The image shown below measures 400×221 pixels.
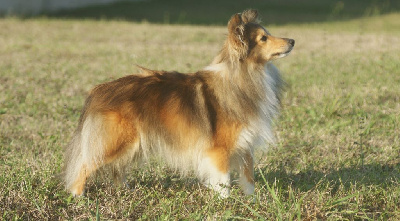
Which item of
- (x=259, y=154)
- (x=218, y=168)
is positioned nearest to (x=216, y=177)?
(x=218, y=168)

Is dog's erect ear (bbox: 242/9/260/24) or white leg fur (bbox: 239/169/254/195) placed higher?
dog's erect ear (bbox: 242/9/260/24)

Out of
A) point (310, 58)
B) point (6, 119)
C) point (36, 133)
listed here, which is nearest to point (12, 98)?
point (6, 119)

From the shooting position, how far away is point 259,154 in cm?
542

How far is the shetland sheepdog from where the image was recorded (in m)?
4.10

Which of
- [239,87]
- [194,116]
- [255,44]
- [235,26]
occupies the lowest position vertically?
[194,116]

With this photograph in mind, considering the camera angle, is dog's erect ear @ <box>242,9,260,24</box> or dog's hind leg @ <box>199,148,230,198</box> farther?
dog's erect ear @ <box>242,9,260,24</box>

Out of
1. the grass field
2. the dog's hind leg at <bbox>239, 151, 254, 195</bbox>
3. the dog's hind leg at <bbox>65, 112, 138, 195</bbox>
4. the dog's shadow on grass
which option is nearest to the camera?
the grass field

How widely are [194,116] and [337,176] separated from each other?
1.63 meters

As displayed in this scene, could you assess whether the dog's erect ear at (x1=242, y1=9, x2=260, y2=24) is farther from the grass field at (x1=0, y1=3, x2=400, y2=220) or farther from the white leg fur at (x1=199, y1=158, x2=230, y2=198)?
the grass field at (x1=0, y1=3, x2=400, y2=220)

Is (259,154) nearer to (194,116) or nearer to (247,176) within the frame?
(247,176)

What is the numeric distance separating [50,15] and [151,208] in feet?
61.0

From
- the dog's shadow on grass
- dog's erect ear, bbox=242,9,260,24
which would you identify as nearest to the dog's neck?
dog's erect ear, bbox=242,9,260,24

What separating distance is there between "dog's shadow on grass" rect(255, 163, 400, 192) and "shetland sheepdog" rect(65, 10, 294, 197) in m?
0.59

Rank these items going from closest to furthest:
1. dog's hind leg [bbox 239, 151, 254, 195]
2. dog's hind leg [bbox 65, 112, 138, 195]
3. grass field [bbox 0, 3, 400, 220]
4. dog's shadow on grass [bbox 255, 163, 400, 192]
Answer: grass field [bbox 0, 3, 400, 220]
dog's hind leg [bbox 65, 112, 138, 195]
dog's hind leg [bbox 239, 151, 254, 195]
dog's shadow on grass [bbox 255, 163, 400, 192]
